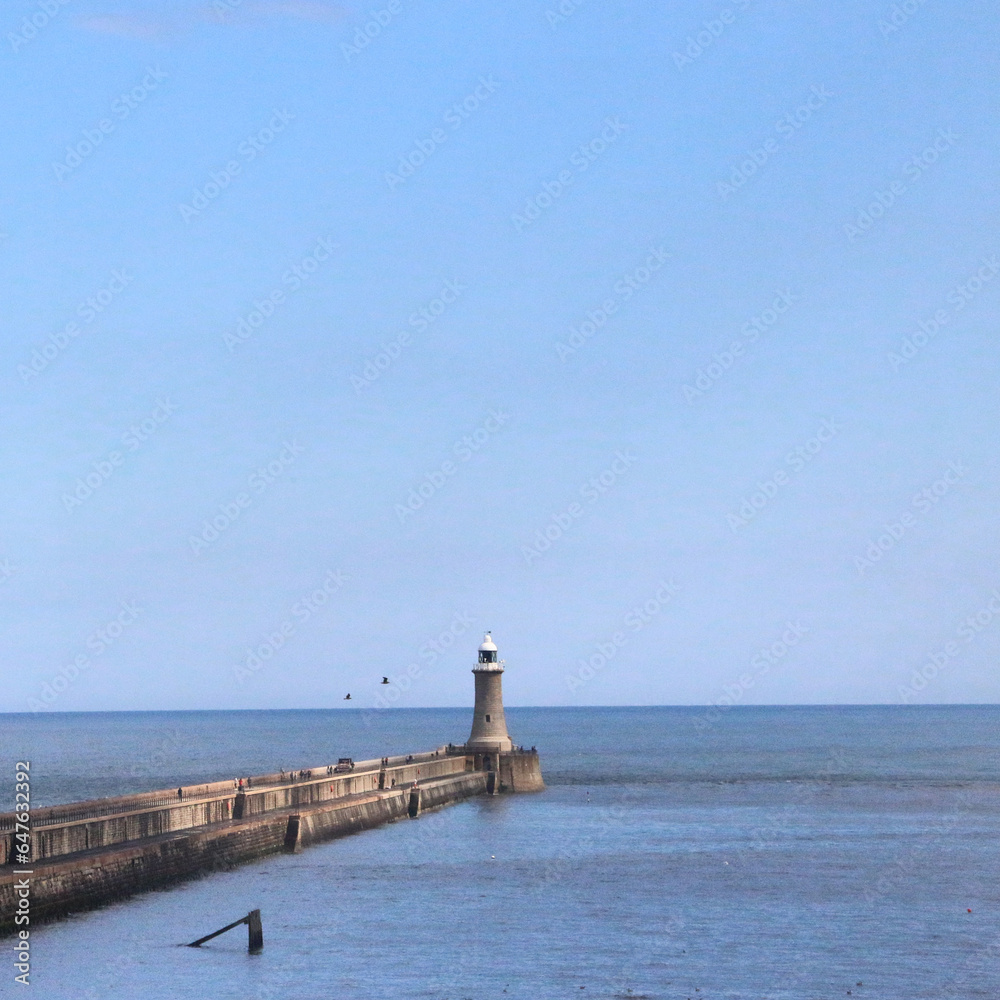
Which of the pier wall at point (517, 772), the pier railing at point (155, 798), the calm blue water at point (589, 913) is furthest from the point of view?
the pier wall at point (517, 772)

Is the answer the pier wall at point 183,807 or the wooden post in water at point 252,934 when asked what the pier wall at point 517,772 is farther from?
the wooden post in water at point 252,934

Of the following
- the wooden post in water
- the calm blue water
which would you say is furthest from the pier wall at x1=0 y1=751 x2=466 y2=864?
the wooden post in water

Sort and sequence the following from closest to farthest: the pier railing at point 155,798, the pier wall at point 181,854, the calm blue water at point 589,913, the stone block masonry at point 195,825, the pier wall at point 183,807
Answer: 1. the calm blue water at point 589,913
2. the pier wall at point 181,854
3. the stone block masonry at point 195,825
4. the pier wall at point 183,807
5. the pier railing at point 155,798

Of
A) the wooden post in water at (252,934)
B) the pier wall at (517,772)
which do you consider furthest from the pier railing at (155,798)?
the pier wall at (517,772)

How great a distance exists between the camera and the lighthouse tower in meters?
83.8

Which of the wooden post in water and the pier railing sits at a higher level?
the pier railing

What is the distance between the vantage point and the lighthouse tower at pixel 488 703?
8381 cm

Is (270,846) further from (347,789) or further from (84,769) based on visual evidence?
(84,769)

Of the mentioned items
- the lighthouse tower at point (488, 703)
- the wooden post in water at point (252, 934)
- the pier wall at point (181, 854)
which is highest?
the lighthouse tower at point (488, 703)

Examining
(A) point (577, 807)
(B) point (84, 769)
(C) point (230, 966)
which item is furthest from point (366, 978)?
(B) point (84, 769)

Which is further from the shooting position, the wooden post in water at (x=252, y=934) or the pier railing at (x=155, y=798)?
the pier railing at (x=155, y=798)

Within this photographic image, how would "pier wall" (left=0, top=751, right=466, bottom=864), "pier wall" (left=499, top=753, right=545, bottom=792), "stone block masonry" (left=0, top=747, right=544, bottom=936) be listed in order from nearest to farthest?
"stone block masonry" (left=0, top=747, right=544, bottom=936), "pier wall" (left=0, top=751, right=466, bottom=864), "pier wall" (left=499, top=753, right=545, bottom=792)

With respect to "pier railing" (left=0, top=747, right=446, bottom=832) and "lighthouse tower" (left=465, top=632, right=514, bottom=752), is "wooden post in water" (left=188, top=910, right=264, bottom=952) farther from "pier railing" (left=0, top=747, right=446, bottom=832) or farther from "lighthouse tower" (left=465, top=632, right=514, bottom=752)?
"lighthouse tower" (left=465, top=632, right=514, bottom=752)

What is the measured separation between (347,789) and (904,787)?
47.2 metres
